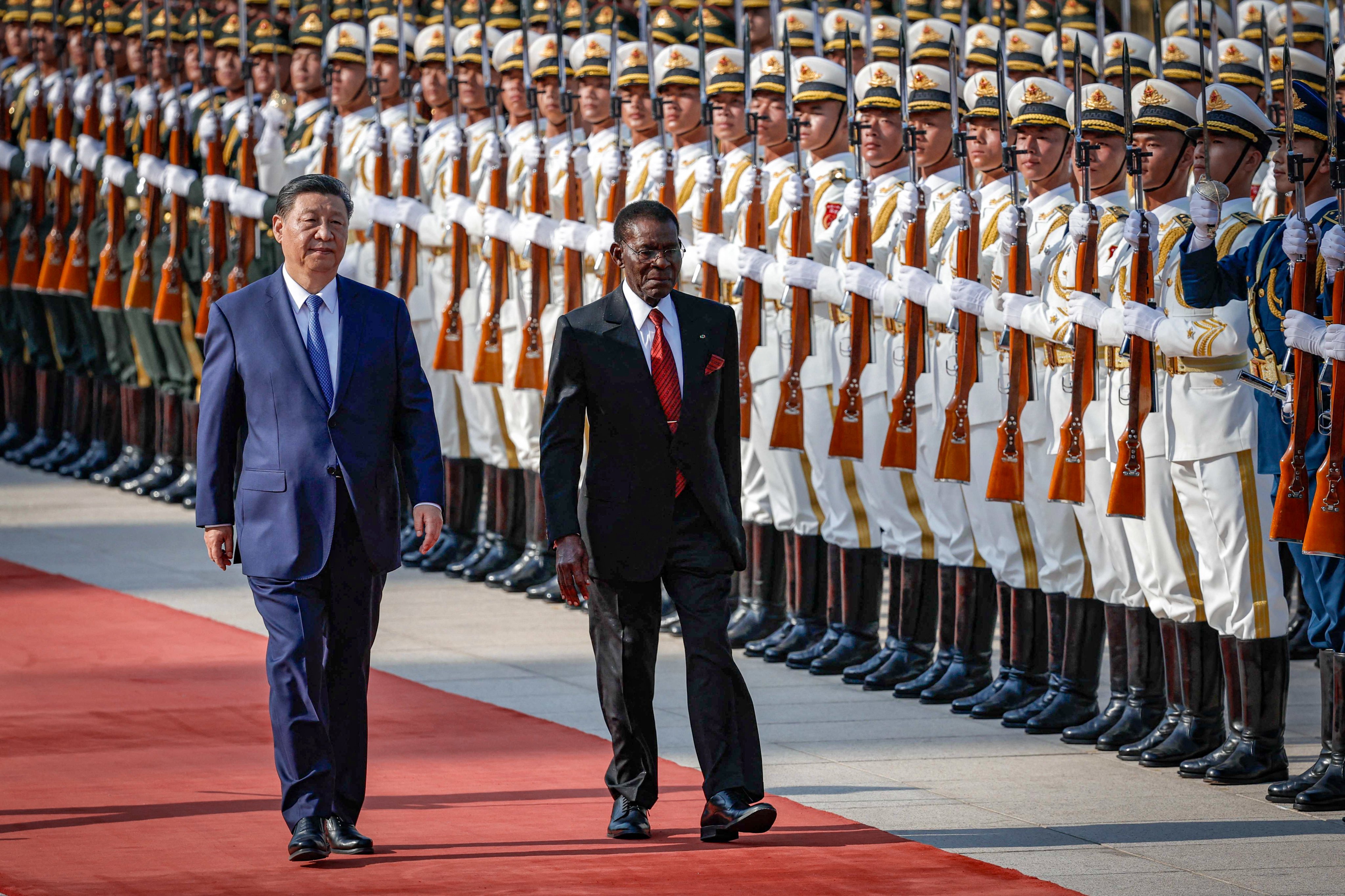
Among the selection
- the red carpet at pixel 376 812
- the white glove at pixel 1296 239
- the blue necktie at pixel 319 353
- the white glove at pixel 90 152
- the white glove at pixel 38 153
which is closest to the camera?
the red carpet at pixel 376 812

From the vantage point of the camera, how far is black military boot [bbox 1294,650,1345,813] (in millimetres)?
6512

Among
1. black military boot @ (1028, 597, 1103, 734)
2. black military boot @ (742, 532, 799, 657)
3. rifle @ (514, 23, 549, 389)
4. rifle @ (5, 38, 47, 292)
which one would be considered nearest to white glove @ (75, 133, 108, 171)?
rifle @ (5, 38, 47, 292)

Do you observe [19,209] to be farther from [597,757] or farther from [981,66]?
[597,757]

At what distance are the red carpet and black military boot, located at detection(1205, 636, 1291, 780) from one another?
127cm

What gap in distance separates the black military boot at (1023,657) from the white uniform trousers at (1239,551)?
42.7 inches

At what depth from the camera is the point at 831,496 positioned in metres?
8.94

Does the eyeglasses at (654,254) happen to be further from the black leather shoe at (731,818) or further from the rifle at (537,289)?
the rifle at (537,289)

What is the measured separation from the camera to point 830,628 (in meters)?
8.94

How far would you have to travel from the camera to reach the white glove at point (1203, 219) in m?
6.63

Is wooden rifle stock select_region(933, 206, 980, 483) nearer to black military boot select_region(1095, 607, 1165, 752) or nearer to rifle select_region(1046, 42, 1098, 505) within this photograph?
rifle select_region(1046, 42, 1098, 505)

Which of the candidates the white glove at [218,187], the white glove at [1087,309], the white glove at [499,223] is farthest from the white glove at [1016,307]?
the white glove at [218,187]

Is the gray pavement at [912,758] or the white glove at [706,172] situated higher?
the white glove at [706,172]

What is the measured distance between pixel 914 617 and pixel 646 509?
2.71 metres

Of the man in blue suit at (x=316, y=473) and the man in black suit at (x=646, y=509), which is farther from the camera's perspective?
the man in black suit at (x=646, y=509)
